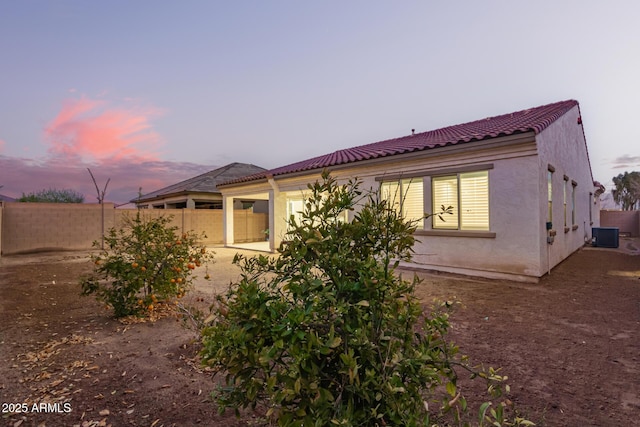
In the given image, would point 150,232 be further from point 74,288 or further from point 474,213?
point 474,213

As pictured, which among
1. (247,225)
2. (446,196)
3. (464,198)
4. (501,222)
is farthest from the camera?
(247,225)

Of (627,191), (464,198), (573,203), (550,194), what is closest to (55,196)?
(464,198)

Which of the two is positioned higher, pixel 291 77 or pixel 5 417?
pixel 291 77

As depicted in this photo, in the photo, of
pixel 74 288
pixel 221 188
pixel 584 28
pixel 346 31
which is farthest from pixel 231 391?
pixel 221 188

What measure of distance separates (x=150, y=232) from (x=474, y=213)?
24.9ft

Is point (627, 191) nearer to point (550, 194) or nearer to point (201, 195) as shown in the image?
point (550, 194)

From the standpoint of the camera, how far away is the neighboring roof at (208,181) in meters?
21.9

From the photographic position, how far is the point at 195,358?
3.59 m

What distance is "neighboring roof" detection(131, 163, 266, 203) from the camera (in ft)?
71.9

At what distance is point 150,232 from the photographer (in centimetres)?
515

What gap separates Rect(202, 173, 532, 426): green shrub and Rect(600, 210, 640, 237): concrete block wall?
28612 millimetres

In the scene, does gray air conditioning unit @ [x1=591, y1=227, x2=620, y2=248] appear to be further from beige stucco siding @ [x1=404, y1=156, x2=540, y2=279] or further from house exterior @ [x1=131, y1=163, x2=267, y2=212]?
house exterior @ [x1=131, y1=163, x2=267, y2=212]

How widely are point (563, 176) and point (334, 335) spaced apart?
11945 mm

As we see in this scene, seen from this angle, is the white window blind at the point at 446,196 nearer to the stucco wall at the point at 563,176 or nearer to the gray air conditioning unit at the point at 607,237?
the stucco wall at the point at 563,176
